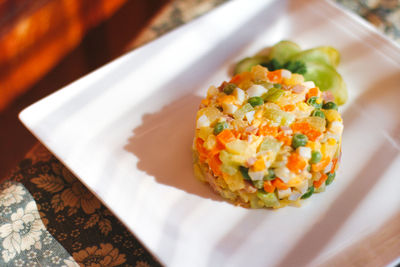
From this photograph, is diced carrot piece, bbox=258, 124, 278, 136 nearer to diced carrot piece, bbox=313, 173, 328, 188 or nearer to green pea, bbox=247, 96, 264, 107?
green pea, bbox=247, 96, 264, 107

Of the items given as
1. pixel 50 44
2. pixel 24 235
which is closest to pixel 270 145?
pixel 24 235

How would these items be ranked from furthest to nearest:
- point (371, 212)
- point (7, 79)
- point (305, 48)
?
point (7, 79)
point (305, 48)
point (371, 212)

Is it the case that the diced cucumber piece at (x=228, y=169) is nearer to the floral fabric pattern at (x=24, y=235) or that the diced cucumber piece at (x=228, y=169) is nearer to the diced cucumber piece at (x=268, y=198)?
the diced cucumber piece at (x=268, y=198)

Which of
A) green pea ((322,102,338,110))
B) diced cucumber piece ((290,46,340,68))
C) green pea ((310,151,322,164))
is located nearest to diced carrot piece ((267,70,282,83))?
green pea ((322,102,338,110))

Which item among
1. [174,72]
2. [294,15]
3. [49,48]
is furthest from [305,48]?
[49,48]

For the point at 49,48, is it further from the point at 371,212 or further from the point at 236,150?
the point at 371,212

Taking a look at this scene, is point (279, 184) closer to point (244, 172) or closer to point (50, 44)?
point (244, 172)
